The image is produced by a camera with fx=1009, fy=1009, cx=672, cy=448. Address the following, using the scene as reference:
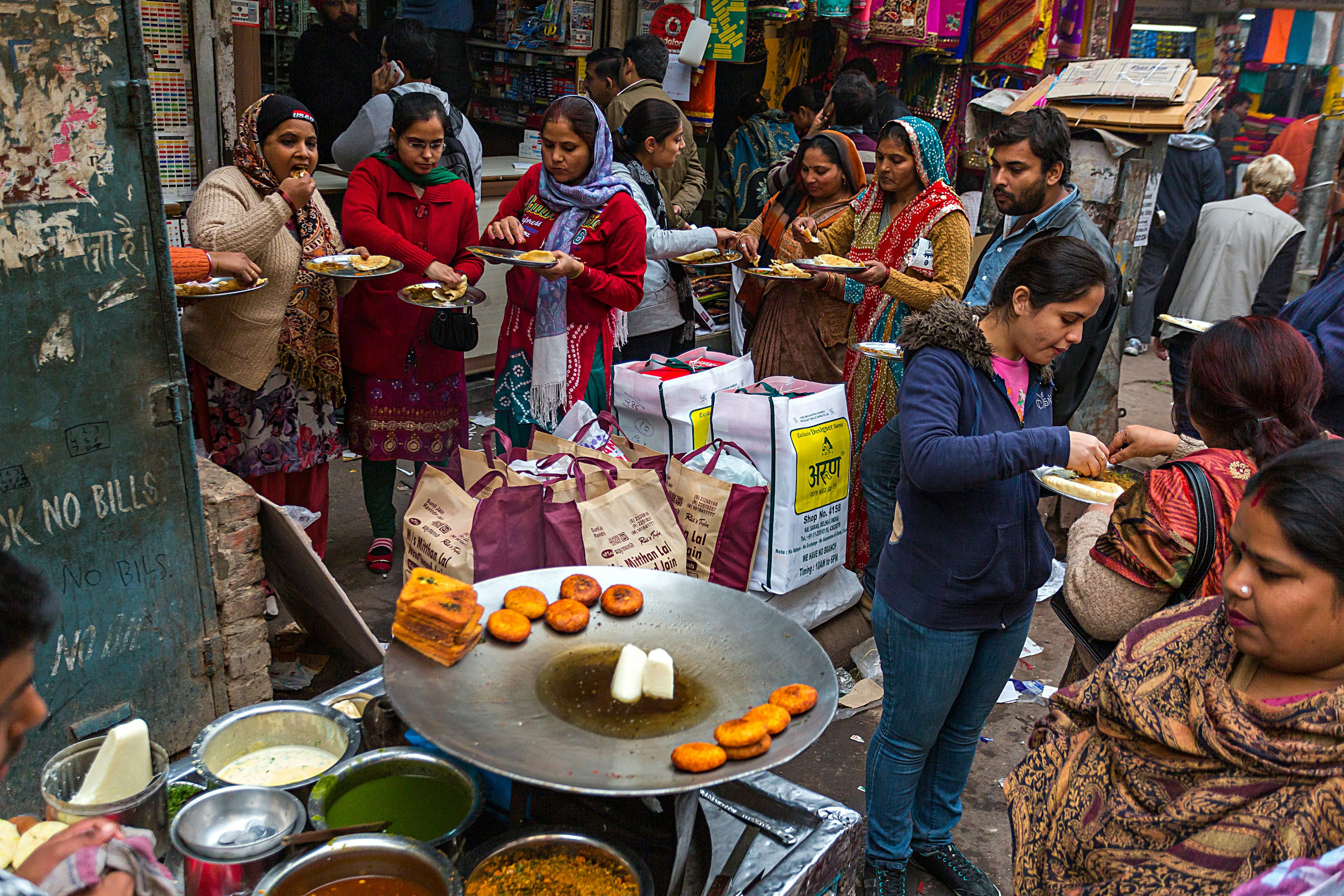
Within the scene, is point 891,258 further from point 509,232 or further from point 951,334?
point 951,334

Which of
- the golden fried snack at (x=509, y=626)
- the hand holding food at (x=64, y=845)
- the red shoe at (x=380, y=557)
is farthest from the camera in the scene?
the red shoe at (x=380, y=557)

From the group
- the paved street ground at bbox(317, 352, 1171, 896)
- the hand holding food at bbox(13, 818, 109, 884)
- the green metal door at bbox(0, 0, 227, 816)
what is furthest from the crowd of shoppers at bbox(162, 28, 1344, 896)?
the hand holding food at bbox(13, 818, 109, 884)

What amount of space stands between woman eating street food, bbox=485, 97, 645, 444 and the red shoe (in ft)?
2.64

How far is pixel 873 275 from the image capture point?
4.09 m

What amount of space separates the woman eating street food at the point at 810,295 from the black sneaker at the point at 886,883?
2261mm

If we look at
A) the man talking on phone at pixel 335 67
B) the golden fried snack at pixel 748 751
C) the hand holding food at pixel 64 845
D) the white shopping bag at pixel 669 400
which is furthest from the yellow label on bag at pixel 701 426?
the man talking on phone at pixel 335 67

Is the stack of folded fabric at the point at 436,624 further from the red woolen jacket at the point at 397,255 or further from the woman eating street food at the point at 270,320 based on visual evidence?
the red woolen jacket at the point at 397,255

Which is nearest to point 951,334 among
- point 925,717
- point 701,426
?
point 925,717

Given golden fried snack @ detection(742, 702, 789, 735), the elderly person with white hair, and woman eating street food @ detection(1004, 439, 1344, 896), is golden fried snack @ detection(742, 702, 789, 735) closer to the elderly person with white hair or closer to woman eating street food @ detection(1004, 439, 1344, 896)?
woman eating street food @ detection(1004, 439, 1344, 896)

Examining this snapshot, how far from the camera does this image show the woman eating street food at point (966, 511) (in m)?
2.37

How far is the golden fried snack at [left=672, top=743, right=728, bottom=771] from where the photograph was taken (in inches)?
62.9

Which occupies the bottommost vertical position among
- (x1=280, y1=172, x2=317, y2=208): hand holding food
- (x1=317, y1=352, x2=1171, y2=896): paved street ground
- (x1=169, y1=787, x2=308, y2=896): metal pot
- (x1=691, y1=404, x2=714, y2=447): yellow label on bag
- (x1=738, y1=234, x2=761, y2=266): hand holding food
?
(x1=317, y1=352, x2=1171, y2=896): paved street ground

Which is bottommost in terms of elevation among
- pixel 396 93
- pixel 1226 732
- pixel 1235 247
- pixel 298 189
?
pixel 1226 732

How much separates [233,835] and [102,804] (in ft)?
0.72
